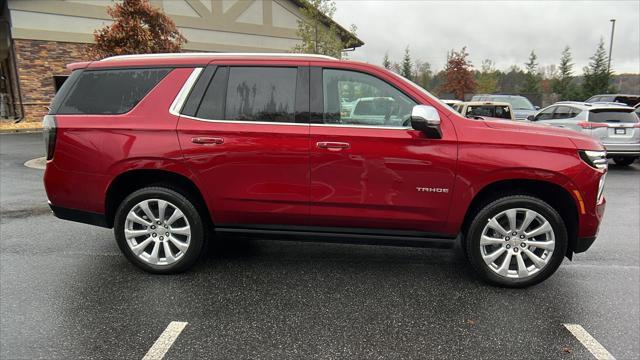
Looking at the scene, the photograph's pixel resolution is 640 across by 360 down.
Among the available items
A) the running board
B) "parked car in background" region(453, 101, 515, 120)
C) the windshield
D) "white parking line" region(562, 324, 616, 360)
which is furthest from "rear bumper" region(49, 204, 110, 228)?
the windshield

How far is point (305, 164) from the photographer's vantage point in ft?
12.1

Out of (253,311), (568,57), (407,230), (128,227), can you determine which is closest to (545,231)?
(407,230)

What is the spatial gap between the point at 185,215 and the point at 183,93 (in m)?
1.09

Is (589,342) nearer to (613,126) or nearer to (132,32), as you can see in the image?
(613,126)

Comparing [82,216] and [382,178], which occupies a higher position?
[382,178]

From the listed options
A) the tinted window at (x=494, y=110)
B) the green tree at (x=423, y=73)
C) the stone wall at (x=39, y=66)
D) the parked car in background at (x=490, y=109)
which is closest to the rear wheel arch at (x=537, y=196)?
the parked car in background at (x=490, y=109)

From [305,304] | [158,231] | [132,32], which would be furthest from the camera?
[132,32]

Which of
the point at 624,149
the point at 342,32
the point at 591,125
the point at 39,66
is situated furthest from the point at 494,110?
the point at 39,66

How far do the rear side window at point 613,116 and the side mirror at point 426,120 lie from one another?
907cm

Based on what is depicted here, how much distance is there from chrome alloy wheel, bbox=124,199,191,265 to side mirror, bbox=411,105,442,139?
2187 millimetres

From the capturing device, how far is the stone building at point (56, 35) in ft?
59.9

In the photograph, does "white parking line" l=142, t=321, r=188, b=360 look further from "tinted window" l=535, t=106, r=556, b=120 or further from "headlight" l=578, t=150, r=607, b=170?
"tinted window" l=535, t=106, r=556, b=120

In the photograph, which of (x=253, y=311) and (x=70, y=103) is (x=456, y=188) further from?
(x=70, y=103)

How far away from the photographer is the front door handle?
3623mm
